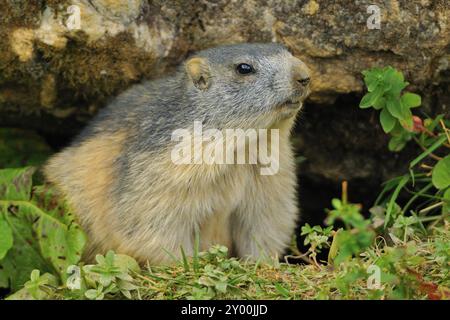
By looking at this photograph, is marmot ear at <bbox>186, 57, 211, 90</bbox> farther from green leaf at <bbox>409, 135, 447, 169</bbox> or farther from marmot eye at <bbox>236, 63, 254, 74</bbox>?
green leaf at <bbox>409, 135, 447, 169</bbox>

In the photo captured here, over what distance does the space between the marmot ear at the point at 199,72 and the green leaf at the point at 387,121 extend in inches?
62.8

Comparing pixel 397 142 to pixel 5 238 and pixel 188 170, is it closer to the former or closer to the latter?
pixel 188 170

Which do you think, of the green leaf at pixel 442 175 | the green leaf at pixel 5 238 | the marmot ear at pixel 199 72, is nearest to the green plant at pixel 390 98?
the green leaf at pixel 442 175

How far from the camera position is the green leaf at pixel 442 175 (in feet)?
20.6

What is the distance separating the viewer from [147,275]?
18.4ft

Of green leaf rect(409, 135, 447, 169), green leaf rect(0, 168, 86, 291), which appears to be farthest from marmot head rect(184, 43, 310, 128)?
green leaf rect(0, 168, 86, 291)

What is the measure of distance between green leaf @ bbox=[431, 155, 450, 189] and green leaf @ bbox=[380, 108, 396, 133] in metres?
0.54

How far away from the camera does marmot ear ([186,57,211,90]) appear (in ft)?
20.0

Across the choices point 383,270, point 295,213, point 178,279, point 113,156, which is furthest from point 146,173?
point 383,270

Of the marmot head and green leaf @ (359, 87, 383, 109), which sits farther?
green leaf @ (359, 87, 383, 109)

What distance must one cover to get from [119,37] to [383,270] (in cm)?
341

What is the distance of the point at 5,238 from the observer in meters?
6.16

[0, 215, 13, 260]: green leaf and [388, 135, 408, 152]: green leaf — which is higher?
[388, 135, 408, 152]: green leaf

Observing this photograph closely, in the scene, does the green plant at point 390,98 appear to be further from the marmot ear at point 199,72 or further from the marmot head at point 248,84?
the marmot ear at point 199,72
